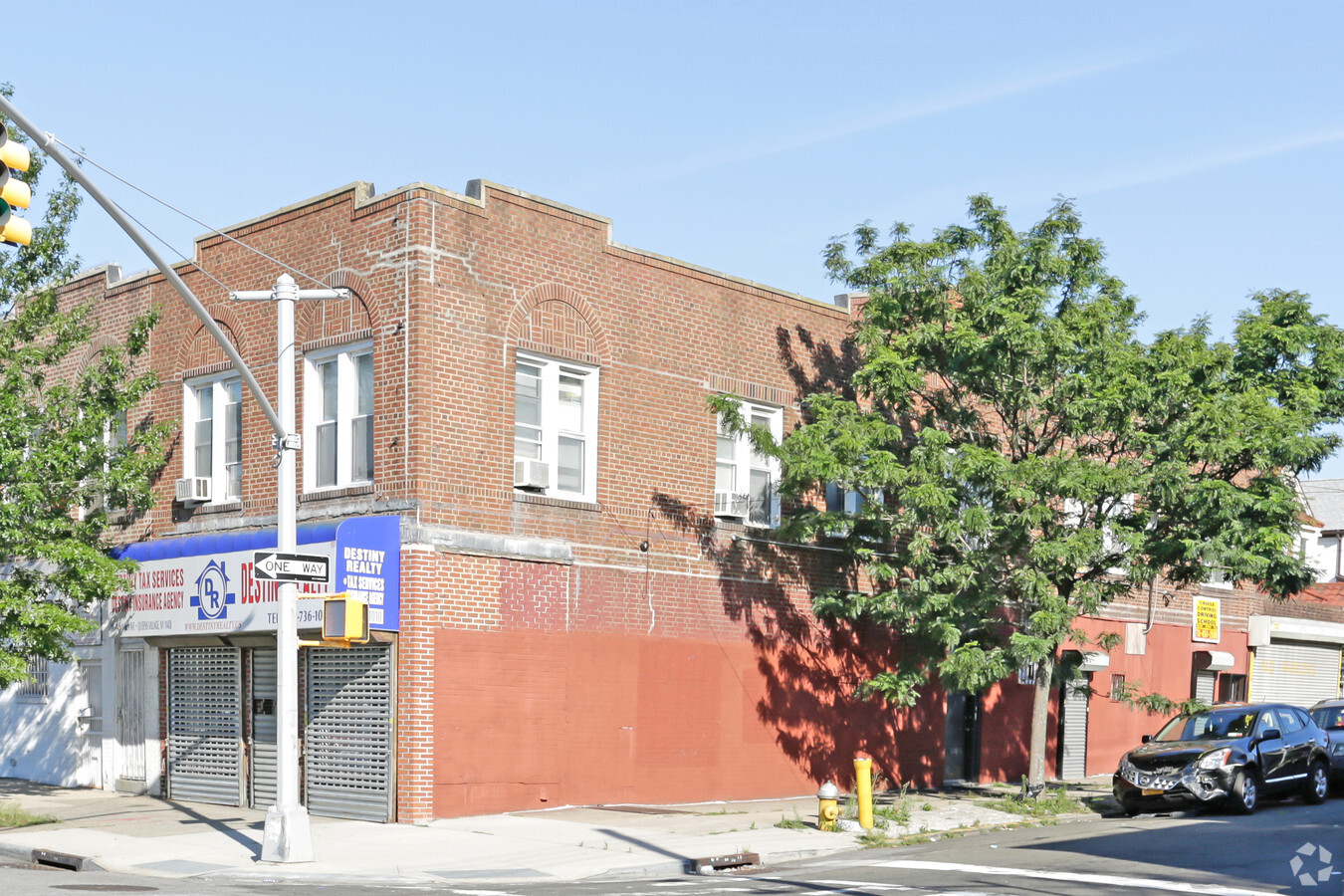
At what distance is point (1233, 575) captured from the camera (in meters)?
20.3

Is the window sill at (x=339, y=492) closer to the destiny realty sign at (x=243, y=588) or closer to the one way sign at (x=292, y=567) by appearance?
the destiny realty sign at (x=243, y=588)

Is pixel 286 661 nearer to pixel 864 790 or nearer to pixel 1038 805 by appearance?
pixel 864 790

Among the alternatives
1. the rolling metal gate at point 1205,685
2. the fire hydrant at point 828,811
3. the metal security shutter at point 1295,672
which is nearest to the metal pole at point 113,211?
the fire hydrant at point 828,811

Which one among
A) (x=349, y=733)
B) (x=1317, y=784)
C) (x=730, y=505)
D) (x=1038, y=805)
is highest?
(x=730, y=505)

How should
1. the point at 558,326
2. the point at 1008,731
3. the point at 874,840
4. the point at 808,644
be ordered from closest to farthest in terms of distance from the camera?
the point at 874,840
the point at 558,326
the point at 808,644
the point at 1008,731

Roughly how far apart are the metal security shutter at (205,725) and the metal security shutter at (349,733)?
1.81m

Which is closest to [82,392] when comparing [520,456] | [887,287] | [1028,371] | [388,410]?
[388,410]

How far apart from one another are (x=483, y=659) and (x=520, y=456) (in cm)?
286

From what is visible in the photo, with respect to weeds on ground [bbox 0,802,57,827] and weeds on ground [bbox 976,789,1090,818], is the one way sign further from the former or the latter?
weeds on ground [bbox 976,789,1090,818]

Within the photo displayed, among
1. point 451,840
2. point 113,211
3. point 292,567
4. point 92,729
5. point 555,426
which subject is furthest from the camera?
point 92,729

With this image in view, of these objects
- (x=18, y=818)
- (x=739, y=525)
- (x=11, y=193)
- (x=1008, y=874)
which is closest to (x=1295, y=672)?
(x=739, y=525)

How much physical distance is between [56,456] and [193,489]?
2.58m

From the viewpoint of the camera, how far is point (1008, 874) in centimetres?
1409

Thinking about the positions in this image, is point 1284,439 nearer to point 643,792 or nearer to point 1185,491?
point 1185,491
